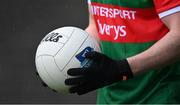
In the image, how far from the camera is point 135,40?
2785 millimetres

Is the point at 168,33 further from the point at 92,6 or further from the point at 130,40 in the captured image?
the point at 92,6

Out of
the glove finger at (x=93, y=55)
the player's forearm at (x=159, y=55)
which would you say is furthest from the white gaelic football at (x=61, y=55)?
the player's forearm at (x=159, y=55)

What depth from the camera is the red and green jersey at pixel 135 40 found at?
2738 mm

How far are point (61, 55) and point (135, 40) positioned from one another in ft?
1.11

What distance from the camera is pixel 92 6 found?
297 cm

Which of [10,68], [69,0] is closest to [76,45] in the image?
[10,68]

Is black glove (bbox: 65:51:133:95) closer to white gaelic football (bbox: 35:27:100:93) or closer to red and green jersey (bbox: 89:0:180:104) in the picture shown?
white gaelic football (bbox: 35:27:100:93)

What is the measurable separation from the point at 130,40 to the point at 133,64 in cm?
21

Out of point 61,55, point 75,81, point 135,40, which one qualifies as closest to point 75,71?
point 75,81

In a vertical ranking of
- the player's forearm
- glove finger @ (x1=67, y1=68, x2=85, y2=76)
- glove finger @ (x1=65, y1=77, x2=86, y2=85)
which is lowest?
glove finger @ (x1=65, y1=77, x2=86, y2=85)

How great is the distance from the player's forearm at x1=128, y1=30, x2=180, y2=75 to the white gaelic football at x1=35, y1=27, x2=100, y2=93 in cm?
23

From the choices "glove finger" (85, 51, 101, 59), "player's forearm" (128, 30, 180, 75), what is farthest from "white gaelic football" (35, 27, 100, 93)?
"player's forearm" (128, 30, 180, 75)

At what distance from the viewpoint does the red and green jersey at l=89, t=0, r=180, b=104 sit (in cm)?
274

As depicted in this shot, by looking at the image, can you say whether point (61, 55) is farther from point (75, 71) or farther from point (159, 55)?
point (159, 55)
